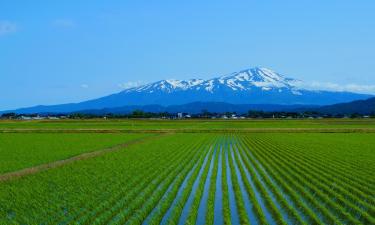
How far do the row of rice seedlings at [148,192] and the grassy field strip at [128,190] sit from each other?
235 millimetres

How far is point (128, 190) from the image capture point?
11.9 meters

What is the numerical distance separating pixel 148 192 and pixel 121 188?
100 cm

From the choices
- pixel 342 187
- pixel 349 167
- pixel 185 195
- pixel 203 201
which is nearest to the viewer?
pixel 203 201

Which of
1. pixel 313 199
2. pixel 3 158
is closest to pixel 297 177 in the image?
pixel 313 199

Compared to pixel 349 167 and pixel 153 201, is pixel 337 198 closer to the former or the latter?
pixel 153 201

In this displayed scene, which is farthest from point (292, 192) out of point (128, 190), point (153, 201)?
point (128, 190)

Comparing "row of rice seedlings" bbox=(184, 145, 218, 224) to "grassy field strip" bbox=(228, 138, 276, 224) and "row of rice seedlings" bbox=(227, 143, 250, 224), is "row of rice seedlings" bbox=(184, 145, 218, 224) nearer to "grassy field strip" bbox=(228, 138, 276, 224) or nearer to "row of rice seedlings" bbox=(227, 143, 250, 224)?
"row of rice seedlings" bbox=(227, 143, 250, 224)

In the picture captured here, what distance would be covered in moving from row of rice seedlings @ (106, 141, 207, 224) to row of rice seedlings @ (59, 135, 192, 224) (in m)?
0.36

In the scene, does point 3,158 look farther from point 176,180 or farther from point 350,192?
point 350,192

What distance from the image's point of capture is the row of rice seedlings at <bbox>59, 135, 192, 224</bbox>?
352 inches

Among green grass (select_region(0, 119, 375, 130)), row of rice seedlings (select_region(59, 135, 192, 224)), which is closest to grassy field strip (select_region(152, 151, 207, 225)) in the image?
row of rice seedlings (select_region(59, 135, 192, 224))

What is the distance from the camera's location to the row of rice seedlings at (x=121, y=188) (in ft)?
29.4

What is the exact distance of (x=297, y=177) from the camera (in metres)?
14.2

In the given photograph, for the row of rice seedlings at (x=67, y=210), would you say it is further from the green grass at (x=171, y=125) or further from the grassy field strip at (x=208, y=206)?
the green grass at (x=171, y=125)
